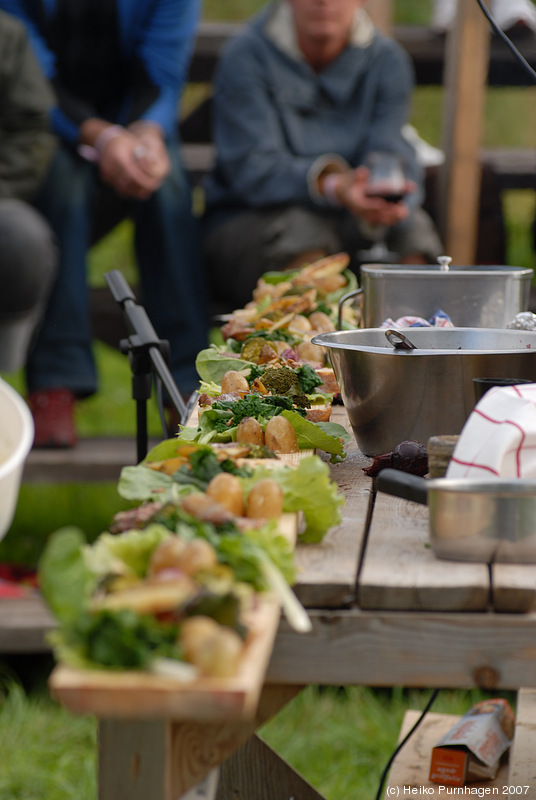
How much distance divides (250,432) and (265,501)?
0.28 m

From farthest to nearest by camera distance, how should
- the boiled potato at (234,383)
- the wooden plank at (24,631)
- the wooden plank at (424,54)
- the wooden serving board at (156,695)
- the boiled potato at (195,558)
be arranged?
1. the wooden plank at (424,54)
2. the wooden plank at (24,631)
3. the boiled potato at (234,383)
4. the boiled potato at (195,558)
5. the wooden serving board at (156,695)

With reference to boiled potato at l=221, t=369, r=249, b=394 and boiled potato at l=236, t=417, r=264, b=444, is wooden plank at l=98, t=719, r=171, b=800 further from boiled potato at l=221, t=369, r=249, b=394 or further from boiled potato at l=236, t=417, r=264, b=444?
boiled potato at l=221, t=369, r=249, b=394

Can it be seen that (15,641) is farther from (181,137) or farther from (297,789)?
(181,137)

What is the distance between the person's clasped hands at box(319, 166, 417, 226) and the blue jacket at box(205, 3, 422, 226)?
0.21 m

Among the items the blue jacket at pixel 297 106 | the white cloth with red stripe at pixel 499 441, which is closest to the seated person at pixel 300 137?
the blue jacket at pixel 297 106

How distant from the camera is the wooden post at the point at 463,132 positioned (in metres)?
3.69

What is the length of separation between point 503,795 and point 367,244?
209 cm

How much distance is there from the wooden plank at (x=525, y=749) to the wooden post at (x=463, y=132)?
2.27 metres

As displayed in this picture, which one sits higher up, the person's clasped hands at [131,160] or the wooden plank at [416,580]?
the person's clasped hands at [131,160]

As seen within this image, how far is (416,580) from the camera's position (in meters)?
0.93

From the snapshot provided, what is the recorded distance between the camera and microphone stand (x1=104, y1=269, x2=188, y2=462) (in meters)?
1.61

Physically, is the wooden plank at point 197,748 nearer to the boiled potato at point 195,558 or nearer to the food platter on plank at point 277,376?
the boiled potato at point 195,558

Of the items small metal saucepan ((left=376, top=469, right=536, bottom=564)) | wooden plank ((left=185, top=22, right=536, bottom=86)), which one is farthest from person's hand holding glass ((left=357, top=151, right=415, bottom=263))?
small metal saucepan ((left=376, top=469, right=536, bottom=564))

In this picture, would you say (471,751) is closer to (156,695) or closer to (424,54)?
(156,695)
